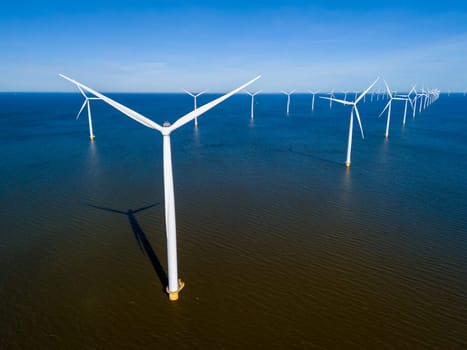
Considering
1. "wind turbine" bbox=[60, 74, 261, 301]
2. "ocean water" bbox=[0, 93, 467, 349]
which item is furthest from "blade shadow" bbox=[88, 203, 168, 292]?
"wind turbine" bbox=[60, 74, 261, 301]

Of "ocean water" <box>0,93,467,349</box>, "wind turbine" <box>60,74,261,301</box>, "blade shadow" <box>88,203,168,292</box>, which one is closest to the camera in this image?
"wind turbine" <box>60,74,261,301</box>

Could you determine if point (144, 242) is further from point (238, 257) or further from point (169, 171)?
Result: point (169, 171)

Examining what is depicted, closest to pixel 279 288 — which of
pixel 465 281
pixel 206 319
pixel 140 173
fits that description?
pixel 206 319

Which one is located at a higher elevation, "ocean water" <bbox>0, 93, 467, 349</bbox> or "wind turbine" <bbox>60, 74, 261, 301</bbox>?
"wind turbine" <bbox>60, 74, 261, 301</bbox>

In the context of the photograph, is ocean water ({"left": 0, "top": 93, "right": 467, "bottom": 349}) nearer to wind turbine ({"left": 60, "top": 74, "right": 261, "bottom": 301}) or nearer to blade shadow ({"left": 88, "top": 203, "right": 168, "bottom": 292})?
blade shadow ({"left": 88, "top": 203, "right": 168, "bottom": 292})

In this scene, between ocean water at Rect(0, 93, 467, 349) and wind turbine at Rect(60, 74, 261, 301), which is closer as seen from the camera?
wind turbine at Rect(60, 74, 261, 301)

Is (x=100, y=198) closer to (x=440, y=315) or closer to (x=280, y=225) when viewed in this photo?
(x=280, y=225)

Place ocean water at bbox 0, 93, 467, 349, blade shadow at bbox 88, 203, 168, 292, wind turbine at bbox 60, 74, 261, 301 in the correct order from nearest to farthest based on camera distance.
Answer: wind turbine at bbox 60, 74, 261, 301 → ocean water at bbox 0, 93, 467, 349 → blade shadow at bbox 88, 203, 168, 292

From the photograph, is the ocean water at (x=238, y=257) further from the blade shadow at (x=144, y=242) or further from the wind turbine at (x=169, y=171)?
the wind turbine at (x=169, y=171)
